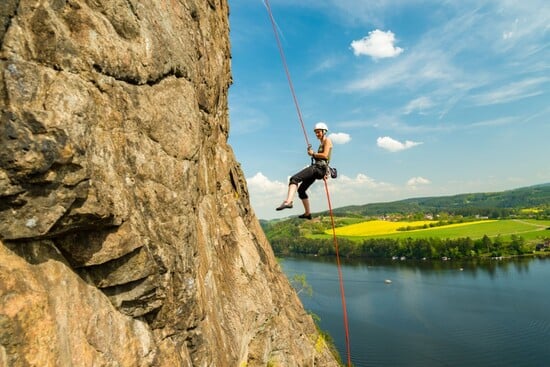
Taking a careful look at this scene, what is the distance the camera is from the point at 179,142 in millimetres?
6727

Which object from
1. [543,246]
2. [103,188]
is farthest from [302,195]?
[543,246]

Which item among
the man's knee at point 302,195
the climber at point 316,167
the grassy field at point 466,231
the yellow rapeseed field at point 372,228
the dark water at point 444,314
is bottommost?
the dark water at point 444,314

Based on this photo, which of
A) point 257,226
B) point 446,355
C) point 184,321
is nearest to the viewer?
point 184,321

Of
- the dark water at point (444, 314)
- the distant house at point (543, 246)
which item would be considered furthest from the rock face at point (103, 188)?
the distant house at point (543, 246)

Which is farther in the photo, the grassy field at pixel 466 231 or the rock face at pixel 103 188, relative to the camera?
the grassy field at pixel 466 231

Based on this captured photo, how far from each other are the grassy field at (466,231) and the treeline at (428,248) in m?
7.65

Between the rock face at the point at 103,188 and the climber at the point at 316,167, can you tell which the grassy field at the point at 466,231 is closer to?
the climber at the point at 316,167

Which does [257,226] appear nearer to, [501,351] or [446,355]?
[446,355]

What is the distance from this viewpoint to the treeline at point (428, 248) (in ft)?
268

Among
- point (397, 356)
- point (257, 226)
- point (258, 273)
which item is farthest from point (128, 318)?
point (397, 356)

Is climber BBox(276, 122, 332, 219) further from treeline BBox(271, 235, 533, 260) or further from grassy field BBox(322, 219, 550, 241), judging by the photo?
grassy field BBox(322, 219, 550, 241)

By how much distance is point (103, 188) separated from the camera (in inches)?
193

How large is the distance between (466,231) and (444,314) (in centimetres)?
6778

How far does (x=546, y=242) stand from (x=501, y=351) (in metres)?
62.0
